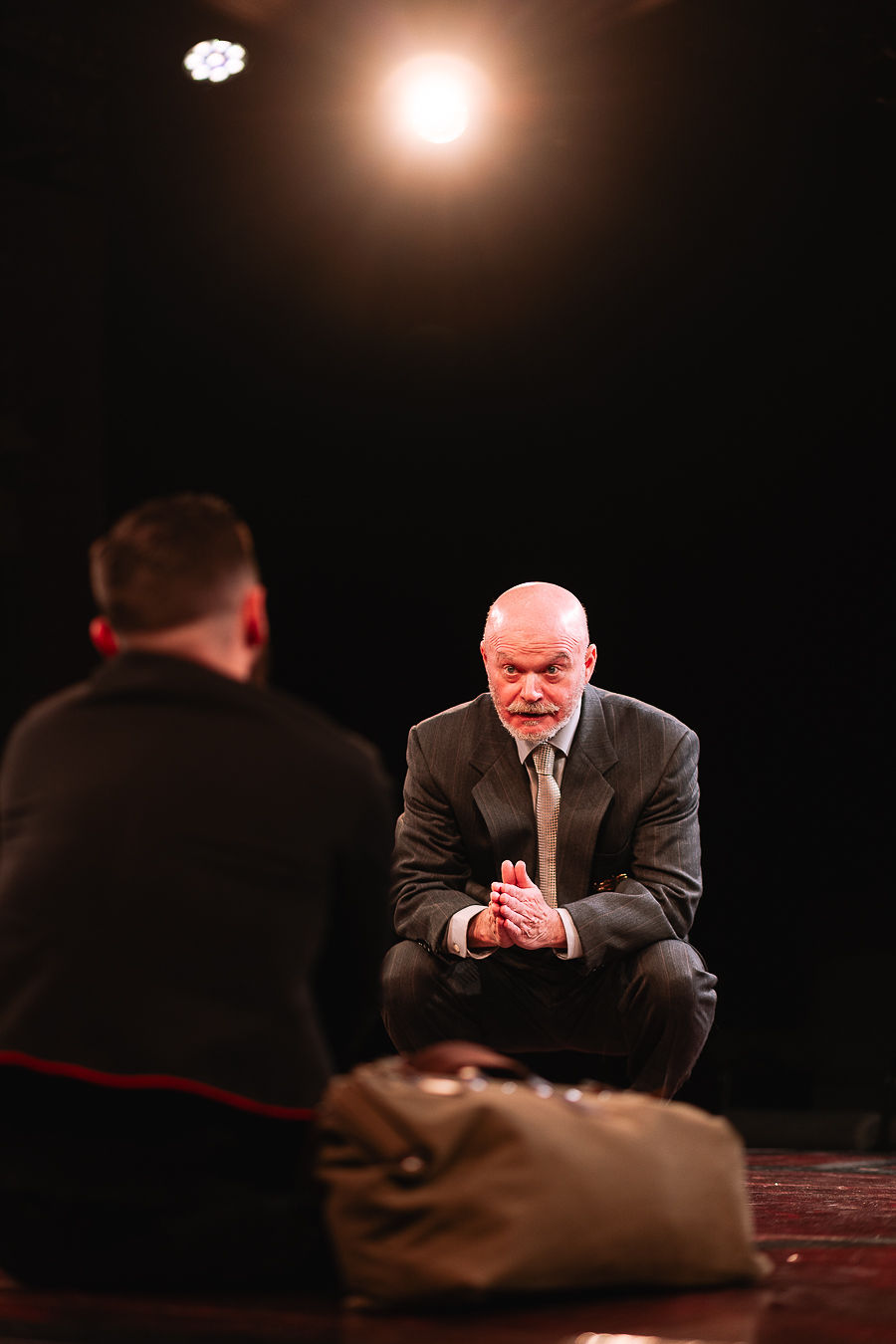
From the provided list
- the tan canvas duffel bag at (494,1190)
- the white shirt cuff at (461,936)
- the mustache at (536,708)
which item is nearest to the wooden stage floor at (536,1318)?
the tan canvas duffel bag at (494,1190)

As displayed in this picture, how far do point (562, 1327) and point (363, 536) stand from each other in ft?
12.2

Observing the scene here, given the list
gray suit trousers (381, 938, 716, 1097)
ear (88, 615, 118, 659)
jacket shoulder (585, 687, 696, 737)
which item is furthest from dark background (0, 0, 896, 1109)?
ear (88, 615, 118, 659)

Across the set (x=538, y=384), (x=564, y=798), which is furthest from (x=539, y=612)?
(x=538, y=384)

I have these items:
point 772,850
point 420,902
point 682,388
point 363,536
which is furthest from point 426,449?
point 420,902

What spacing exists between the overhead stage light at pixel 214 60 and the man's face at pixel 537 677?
211 centimetres

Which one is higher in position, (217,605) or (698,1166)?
(217,605)

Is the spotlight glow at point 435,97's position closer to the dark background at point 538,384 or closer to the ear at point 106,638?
the dark background at point 538,384

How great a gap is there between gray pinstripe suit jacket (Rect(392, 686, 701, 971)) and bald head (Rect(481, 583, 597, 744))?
73 millimetres

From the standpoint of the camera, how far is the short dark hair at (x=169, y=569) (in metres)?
1.52

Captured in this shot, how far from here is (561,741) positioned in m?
3.04

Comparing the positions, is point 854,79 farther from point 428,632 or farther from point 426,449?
point 428,632

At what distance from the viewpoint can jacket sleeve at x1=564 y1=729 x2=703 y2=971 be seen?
2.77 metres

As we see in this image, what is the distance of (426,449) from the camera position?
15.8ft

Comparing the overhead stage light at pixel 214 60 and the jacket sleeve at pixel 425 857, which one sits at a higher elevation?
the overhead stage light at pixel 214 60
